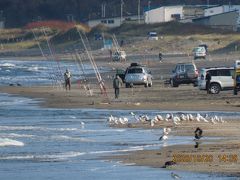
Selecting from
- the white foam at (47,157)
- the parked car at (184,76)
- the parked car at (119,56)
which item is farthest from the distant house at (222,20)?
the white foam at (47,157)

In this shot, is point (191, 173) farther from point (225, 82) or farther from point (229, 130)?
point (225, 82)

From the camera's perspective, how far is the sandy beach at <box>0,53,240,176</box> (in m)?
19.4

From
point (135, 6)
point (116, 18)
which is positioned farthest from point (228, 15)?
point (135, 6)

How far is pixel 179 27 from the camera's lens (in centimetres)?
11475

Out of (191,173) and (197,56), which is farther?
(197,56)

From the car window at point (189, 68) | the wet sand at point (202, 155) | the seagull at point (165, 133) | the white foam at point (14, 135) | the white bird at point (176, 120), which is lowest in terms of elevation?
the car window at point (189, 68)

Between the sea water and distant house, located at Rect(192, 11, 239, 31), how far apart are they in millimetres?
79379

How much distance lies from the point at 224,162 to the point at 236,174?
1519 millimetres

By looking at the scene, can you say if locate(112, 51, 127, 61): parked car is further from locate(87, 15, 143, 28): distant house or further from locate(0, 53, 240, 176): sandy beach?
locate(87, 15, 143, 28): distant house

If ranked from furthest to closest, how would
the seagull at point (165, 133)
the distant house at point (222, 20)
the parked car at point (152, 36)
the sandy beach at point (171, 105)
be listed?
the distant house at point (222, 20) < the parked car at point (152, 36) < the seagull at point (165, 133) < the sandy beach at point (171, 105)
